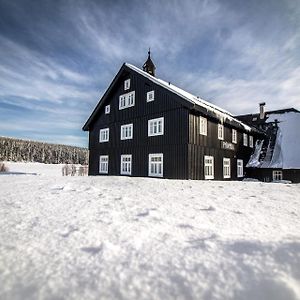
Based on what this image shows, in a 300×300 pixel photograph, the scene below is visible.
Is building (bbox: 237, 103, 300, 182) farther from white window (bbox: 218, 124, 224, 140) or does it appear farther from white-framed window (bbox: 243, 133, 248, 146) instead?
white window (bbox: 218, 124, 224, 140)

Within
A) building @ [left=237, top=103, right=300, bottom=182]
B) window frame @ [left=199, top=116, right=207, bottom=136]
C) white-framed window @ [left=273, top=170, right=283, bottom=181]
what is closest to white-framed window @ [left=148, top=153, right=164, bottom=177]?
window frame @ [left=199, top=116, right=207, bottom=136]

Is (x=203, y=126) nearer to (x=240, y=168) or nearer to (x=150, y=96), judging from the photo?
(x=150, y=96)

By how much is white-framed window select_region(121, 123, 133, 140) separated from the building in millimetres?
12125

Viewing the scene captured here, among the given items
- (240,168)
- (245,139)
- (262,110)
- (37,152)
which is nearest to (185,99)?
(240,168)

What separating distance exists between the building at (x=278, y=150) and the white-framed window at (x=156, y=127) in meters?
10.9

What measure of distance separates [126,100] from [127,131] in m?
2.81

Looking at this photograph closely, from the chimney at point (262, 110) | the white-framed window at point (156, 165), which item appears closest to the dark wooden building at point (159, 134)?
the white-framed window at point (156, 165)

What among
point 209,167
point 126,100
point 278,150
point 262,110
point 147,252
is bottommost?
point 147,252

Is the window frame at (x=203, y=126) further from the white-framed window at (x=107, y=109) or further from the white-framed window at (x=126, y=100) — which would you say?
the white-framed window at (x=107, y=109)

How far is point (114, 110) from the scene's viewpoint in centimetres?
2156

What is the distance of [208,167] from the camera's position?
1742cm

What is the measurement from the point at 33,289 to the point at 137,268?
122 cm

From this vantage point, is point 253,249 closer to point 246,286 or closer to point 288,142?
point 246,286

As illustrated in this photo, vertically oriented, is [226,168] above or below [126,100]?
below
